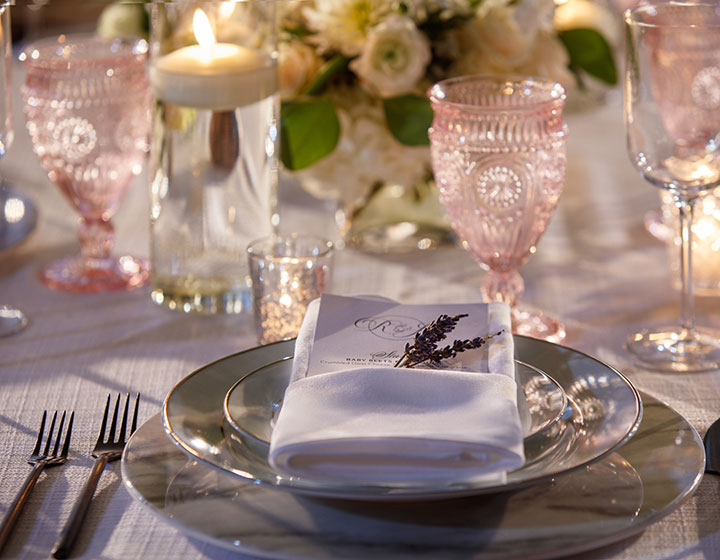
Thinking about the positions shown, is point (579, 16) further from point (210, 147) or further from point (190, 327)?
point (190, 327)

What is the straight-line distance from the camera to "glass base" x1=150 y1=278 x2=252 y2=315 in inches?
41.4

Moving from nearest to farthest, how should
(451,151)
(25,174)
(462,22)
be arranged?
(451,151)
(462,22)
(25,174)

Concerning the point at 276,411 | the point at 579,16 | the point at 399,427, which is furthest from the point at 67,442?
the point at 579,16

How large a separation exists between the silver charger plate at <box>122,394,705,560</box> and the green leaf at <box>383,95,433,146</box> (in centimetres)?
57

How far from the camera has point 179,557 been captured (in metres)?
0.60

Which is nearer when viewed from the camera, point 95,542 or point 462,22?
point 95,542

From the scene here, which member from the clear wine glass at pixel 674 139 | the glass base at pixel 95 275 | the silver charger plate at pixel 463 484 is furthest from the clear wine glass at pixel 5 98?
the clear wine glass at pixel 674 139

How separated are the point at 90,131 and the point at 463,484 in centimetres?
71

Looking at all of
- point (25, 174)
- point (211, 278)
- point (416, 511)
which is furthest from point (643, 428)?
point (25, 174)

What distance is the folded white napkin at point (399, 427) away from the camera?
21.8 inches

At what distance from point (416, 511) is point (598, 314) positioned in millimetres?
499

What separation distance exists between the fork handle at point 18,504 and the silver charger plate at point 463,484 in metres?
0.11

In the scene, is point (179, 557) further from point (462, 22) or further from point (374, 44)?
point (462, 22)

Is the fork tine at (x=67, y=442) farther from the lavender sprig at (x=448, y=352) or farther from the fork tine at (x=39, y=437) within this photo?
the lavender sprig at (x=448, y=352)
